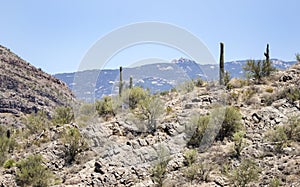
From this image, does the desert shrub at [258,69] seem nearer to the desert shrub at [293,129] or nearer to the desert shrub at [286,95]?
the desert shrub at [286,95]

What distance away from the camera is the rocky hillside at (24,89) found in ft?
212

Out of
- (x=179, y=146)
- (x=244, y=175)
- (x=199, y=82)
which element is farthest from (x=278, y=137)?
(x=199, y=82)

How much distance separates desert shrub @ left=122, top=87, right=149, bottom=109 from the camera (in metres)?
25.7

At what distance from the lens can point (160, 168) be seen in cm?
1599

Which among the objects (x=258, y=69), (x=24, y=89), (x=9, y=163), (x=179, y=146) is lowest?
(x=9, y=163)

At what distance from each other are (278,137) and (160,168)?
5.72 meters

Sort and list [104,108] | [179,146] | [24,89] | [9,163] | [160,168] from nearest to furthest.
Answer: [160,168] < [179,146] < [9,163] < [104,108] < [24,89]

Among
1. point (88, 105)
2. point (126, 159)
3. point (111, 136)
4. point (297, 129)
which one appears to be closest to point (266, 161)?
point (297, 129)

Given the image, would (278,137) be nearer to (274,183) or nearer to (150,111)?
(274,183)

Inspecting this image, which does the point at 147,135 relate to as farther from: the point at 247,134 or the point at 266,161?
the point at 266,161

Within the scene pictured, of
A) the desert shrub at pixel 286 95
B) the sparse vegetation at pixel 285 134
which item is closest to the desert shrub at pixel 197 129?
the sparse vegetation at pixel 285 134

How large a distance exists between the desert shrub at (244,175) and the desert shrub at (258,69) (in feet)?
44.9

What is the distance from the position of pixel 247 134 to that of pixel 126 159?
20.8 ft

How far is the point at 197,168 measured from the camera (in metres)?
15.8
